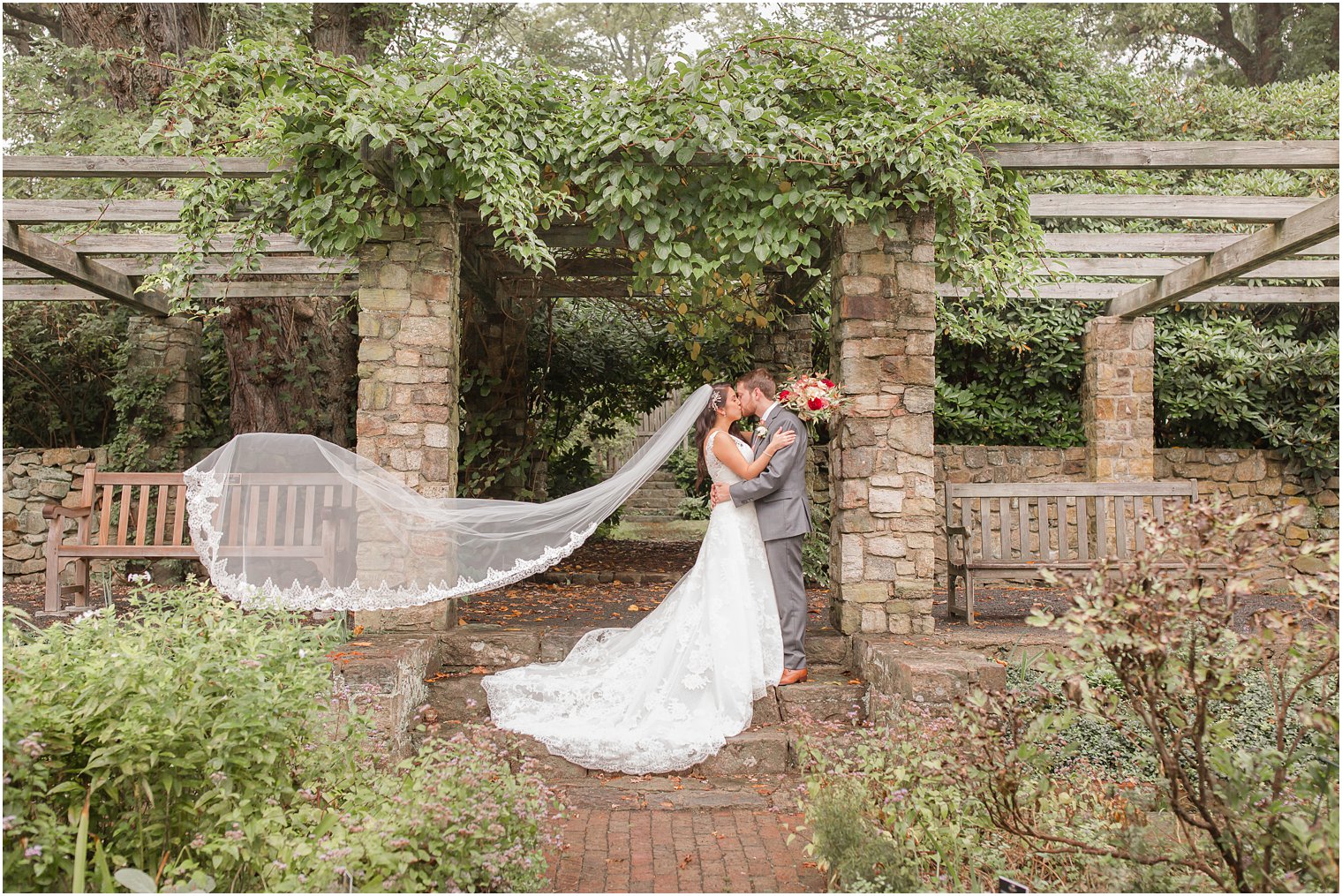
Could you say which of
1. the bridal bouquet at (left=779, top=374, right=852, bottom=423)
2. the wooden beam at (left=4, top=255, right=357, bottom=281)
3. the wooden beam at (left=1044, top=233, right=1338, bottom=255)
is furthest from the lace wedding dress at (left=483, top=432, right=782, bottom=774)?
the wooden beam at (left=4, top=255, right=357, bottom=281)

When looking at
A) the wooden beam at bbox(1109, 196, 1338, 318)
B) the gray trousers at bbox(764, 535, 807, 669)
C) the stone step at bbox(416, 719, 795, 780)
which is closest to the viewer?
the stone step at bbox(416, 719, 795, 780)

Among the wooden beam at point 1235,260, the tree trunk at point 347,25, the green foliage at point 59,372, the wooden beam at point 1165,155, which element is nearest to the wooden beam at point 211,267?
the green foliage at point 59,372

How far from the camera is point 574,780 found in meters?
4.68

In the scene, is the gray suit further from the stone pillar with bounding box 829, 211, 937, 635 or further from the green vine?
the green vine

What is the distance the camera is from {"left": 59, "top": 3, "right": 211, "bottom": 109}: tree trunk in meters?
9.23

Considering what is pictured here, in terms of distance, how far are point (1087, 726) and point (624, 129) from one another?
13.7 feet

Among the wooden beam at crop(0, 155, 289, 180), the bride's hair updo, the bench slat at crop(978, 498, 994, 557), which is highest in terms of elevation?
the wooden beam at crop(0, 155, 289, 180)

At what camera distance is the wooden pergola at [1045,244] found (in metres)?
5.74

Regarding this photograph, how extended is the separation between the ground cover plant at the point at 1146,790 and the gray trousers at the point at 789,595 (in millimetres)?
1671

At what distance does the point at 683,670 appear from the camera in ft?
17.1

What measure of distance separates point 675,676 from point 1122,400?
6702 millimetres

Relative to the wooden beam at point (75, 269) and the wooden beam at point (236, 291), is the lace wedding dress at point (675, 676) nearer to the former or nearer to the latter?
the wooden beam at point (236, 291)

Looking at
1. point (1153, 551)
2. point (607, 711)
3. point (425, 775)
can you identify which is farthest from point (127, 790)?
point (1153, 551)

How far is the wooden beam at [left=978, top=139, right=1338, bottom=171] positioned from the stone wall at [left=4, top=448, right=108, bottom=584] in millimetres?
9619
